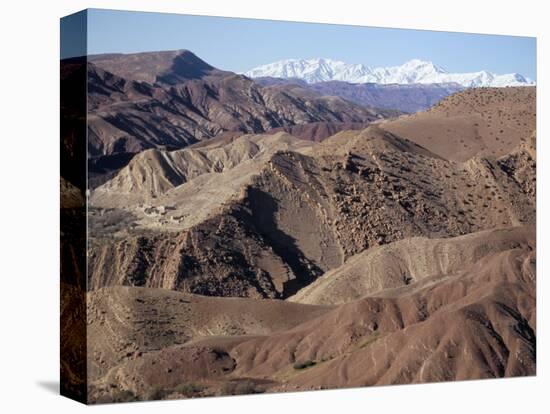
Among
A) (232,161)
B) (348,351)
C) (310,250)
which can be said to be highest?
(232,161)

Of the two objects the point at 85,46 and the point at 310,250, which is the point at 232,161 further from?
the point at 85,46

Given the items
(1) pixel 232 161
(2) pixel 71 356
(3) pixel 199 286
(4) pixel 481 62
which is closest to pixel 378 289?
(3) pixel 199 286

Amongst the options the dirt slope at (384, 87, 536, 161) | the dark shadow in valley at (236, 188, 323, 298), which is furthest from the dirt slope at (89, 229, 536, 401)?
the dirt slope at (384, 87, 536, 161)

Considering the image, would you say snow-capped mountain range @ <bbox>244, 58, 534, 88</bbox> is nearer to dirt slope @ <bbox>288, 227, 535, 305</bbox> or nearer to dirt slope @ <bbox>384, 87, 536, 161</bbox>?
dirt slope @ <bbox>384, 87, 536, 161</bbox>

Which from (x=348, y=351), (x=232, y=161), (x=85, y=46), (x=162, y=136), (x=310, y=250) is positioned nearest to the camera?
(x=85, y=46)

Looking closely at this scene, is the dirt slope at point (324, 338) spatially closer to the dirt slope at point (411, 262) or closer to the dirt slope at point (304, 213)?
the dirt slope at point (411, 262)

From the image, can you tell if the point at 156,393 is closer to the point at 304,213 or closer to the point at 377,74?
the point at 304,213
